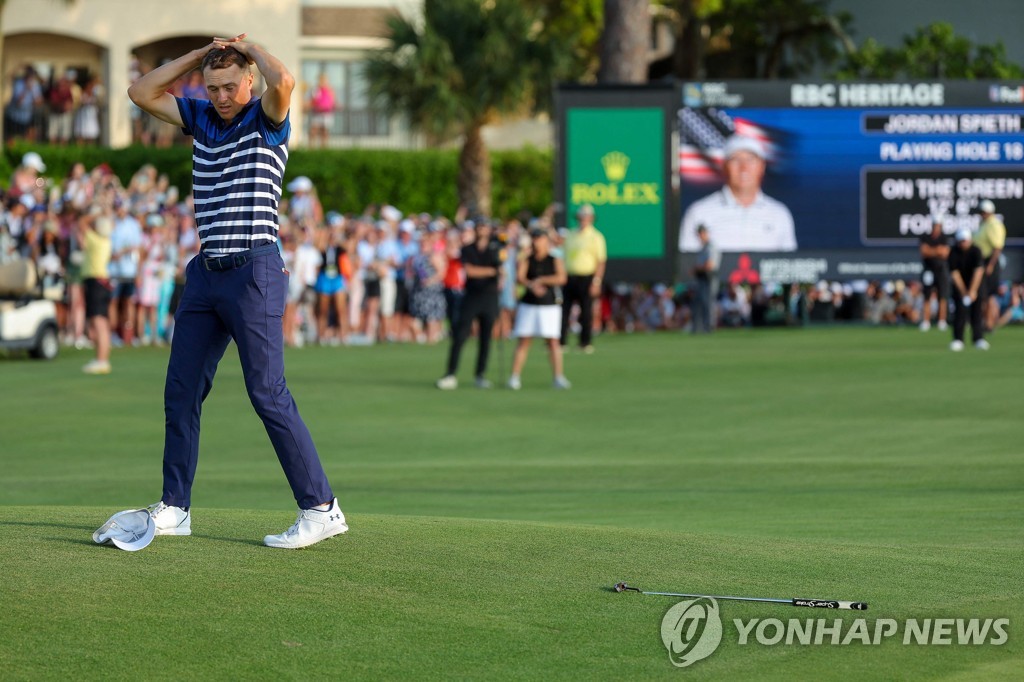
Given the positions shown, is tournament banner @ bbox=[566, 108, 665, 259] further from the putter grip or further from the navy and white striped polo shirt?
the putter grip

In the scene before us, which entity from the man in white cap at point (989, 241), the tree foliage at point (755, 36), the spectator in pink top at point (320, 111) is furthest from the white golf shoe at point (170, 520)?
the tree foliage at point (755, 36)

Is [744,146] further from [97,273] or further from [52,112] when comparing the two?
[52,112]

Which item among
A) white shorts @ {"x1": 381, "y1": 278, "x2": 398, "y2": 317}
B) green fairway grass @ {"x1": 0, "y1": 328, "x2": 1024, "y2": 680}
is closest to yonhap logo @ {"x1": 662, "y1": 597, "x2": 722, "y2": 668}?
green fairway grass @ {"x1": 0, "y1": 328, "x2": 1024, "y2": 680}

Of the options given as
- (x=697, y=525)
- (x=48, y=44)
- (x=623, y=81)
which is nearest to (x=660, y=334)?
(x=623, y=81)

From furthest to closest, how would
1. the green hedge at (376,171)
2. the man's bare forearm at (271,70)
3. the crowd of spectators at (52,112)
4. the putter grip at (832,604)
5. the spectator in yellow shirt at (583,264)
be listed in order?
1. the crowd of spectators at (52,112)
2. the green hedge at (376,171)
3. the spectator in yellow shirt at (583,264)
4. the man's bare forearm at (271,70)
5. the putter grip at (832,604)

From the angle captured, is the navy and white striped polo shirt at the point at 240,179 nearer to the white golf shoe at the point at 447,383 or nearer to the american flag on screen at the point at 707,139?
the white golf shoe at the point at 447,383

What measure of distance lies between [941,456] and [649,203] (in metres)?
18.3

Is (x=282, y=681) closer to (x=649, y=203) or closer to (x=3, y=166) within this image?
(x=649, y=203)

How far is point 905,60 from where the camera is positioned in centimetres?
4256

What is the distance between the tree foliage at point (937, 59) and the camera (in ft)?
136

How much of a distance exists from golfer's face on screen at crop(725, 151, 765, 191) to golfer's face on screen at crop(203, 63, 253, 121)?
84.2 ft

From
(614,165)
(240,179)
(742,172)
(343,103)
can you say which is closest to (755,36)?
(343,103)

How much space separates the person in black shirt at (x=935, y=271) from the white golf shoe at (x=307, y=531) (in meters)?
25.3

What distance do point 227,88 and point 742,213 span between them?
1017 inches
